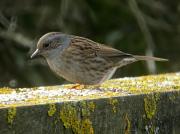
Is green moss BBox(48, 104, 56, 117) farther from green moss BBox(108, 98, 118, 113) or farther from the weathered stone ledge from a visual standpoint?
green moss BBox(108, 98, 118, 113)

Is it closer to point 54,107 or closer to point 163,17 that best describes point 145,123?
point 54,107

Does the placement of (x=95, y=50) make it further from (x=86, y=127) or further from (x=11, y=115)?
(x=11, y=115)

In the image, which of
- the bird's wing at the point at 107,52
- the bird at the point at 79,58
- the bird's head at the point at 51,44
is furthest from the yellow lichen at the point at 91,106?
the bird's wing at the point at 107,52

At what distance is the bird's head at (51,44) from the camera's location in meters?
6.39

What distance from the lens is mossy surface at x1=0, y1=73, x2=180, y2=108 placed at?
4.23 m

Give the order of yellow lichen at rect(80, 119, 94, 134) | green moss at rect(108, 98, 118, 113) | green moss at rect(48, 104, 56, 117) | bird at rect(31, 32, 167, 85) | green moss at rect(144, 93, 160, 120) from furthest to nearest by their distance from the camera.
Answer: bird at rect(31, 32, 167, 85) → green moss at rect(144, 93, 160, 120) → green moss at rect(108, 98, 118, 113) → yellow lichen at rect(80, 119, 94, 134) → green moss at rect(48, 104, 56, 117)

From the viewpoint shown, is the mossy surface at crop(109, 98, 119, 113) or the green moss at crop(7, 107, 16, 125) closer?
the green moss at crop(7, 107, 16, 125)

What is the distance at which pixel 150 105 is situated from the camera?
4383 millimetres

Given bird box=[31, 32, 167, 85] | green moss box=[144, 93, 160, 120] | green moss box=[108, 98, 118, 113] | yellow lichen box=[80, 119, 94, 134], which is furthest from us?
bird box=[31, 32, 167, 85]

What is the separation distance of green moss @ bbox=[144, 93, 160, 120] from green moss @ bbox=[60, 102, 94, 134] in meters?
0.43

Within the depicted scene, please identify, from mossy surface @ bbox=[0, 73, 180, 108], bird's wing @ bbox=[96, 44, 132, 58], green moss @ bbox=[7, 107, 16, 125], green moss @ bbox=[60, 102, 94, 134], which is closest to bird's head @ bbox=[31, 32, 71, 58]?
bird's wing @ bbox=[96, 44, 132, 58]

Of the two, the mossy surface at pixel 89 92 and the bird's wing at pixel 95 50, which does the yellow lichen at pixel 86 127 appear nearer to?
the mossy surface at pixel 89 92

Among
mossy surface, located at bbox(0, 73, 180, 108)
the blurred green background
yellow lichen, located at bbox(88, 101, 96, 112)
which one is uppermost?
the blurred green background

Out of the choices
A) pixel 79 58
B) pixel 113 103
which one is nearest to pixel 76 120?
pixel 113 103
